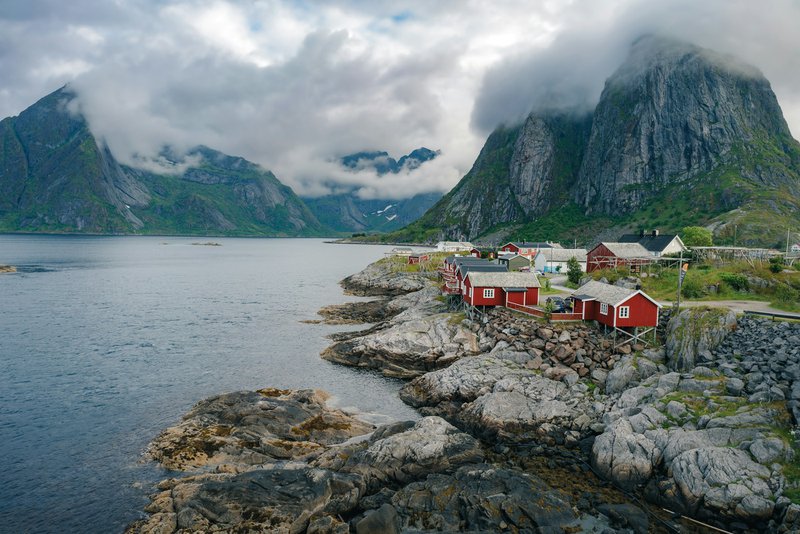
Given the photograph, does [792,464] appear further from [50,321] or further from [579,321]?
[50,321]

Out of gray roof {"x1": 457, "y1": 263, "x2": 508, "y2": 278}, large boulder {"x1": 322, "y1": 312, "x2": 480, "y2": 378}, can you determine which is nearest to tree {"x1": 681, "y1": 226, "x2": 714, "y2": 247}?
gray roof {"x1": 457, "y1": 263, "x2": 508, "y2": 278}

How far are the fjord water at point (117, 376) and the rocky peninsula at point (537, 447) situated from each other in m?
3.25

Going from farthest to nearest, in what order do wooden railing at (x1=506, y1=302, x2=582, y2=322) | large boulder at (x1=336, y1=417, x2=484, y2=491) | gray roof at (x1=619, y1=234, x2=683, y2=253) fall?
gray roof at (x1=619, y1=234, x2=683, y2=253)
wooden railing at (x1=506, y1=302, x2=582, y2=322)
large boulder at (x1=336, y1=417, x2=484, y2=491)

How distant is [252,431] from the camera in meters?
34.0

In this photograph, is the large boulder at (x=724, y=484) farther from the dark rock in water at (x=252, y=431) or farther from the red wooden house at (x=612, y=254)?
the red wooden house at (x=612, y=254)

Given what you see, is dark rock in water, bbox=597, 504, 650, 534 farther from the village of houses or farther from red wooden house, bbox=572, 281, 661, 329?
red wooden house, bbox=572, 281, 661, 329

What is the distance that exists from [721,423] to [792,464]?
3919 millimetres

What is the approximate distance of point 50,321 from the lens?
73.6 metres

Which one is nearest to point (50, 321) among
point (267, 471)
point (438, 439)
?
point (267, 471)

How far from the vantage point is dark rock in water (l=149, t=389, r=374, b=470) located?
3106 cm

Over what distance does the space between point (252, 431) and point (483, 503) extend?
1781 cm

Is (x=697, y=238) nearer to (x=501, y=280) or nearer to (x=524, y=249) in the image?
(x=524, y=249)

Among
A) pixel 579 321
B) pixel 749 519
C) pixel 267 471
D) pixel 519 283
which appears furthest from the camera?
pixel 519 283

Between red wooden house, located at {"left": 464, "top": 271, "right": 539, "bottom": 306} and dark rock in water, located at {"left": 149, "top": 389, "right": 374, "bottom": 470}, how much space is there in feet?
78.1
